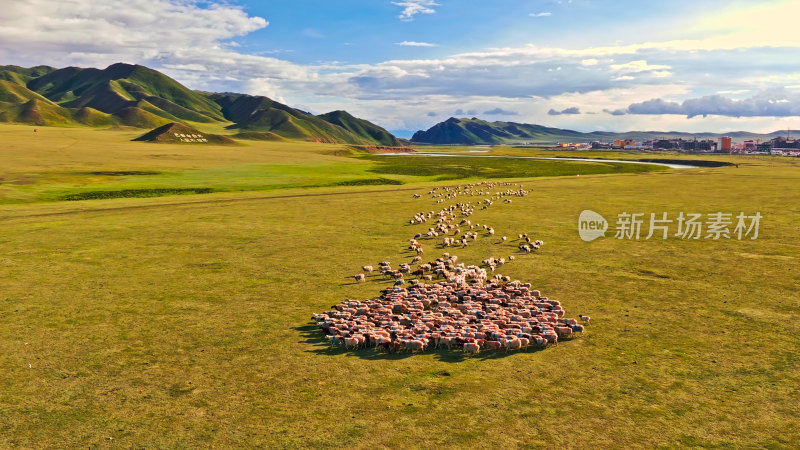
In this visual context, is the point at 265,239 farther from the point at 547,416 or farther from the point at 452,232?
the point at 547,416

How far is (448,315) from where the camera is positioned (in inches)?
638

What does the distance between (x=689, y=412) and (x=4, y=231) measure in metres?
39.6

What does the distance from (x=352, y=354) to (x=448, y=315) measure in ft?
12.8

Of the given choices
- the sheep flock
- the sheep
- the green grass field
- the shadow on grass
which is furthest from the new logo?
the sheep

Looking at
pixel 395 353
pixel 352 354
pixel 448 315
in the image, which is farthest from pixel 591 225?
pixel 352 354

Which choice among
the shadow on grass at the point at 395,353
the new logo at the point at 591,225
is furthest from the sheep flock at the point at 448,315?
the new logo at the point at 591,225

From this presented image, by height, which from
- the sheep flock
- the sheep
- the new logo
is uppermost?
the new logo

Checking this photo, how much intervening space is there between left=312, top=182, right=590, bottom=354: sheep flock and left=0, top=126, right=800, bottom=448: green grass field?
539mm

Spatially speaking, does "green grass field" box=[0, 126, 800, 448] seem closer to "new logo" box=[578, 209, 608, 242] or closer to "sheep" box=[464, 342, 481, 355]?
"sheep" box=[464, 342, 481, 355]

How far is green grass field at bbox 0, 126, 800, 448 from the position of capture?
995 centimetres

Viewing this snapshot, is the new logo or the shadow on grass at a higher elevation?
the new logo

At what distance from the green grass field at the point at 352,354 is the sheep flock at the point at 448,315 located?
539 millimetres

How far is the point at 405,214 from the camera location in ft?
135

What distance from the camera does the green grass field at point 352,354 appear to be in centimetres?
995
